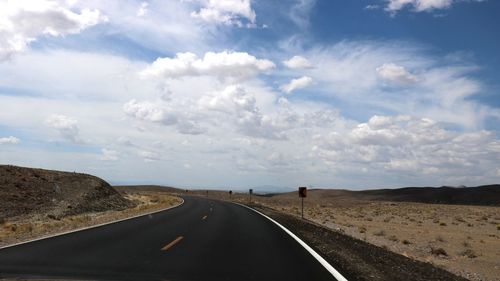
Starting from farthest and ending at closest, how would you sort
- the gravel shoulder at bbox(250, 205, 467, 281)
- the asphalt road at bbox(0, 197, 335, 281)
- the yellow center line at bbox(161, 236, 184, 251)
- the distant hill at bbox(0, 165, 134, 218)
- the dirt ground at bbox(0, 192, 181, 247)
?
the distant hill at bbox(0, 165, 134, 218) → the dirt ground at bbox(0, 192, 181, 247) → the yellow center line at bbox(161, 236, 184, 251) → the gravel shoulder at bbox(250, 205, 467, 281) → the asphalt road at bbox(0, 197, 335, 281)

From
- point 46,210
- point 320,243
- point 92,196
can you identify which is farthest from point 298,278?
point 92,196

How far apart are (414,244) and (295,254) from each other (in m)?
9.93

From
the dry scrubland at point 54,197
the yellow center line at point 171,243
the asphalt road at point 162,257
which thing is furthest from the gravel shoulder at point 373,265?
the dry scrubland at point 54,197

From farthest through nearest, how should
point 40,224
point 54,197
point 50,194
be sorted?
point 50,194, point 54,197, point 40,224

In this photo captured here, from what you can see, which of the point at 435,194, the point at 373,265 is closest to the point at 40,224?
the point at 373,265

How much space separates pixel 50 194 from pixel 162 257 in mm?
34044

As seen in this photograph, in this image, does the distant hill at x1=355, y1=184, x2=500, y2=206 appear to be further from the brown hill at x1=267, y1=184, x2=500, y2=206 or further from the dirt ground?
the dirt ground

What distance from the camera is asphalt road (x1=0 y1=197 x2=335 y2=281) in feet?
32.3

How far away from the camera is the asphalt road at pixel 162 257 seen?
32.3 feet

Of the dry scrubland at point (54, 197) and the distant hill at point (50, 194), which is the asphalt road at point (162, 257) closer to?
the dry scrubland at point (54, 197)

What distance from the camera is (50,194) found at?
42719mm

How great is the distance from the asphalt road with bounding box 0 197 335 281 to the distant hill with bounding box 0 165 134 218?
21.4 metres

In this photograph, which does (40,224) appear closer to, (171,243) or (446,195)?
(171,243)

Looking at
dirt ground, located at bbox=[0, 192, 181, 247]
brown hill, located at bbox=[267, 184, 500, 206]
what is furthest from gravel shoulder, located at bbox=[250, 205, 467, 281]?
brown hill, located at bbox=[267, 184, 500, 206]
